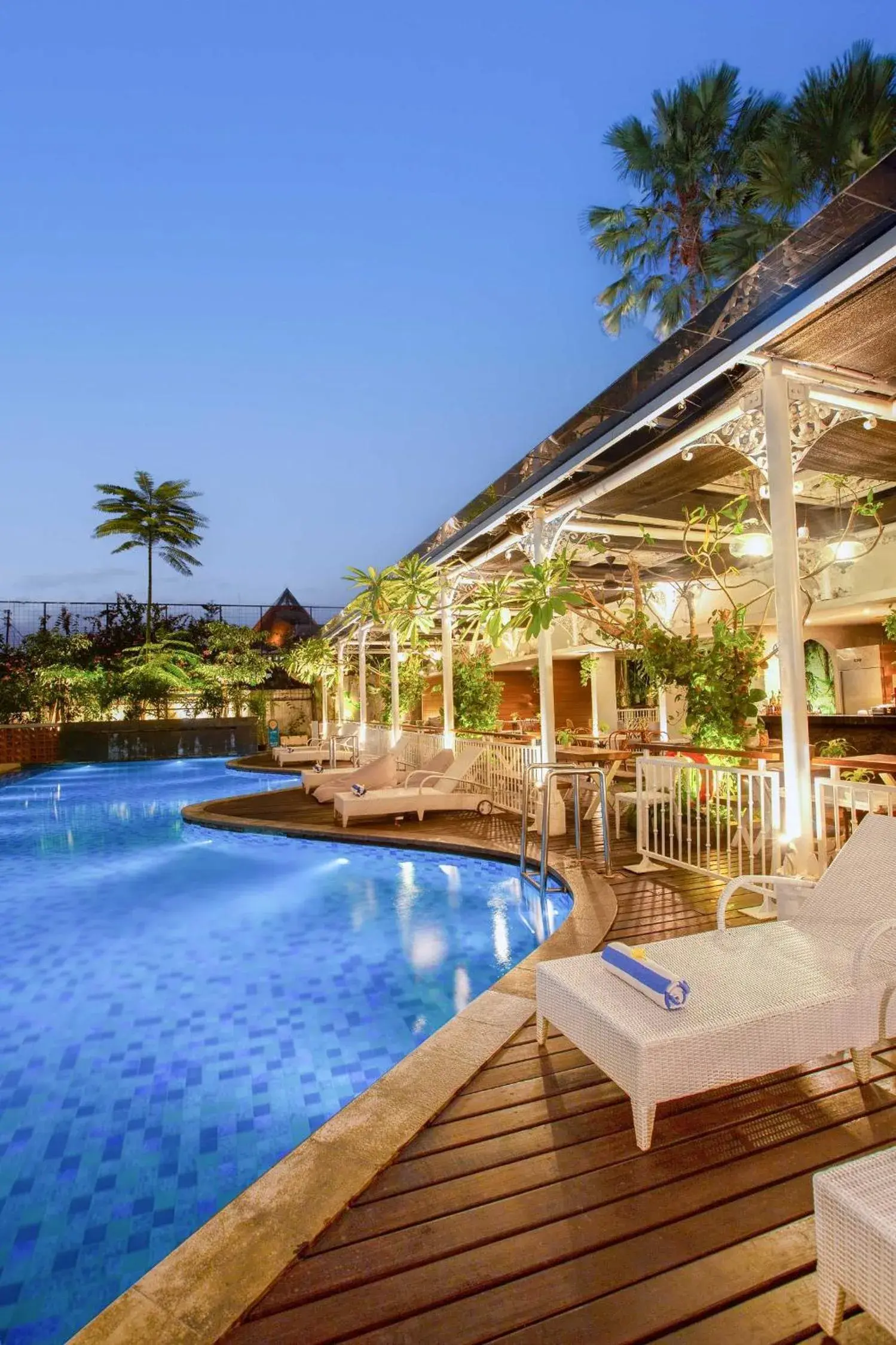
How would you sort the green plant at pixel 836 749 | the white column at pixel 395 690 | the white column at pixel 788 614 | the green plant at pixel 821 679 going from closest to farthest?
the white column at pixel 788 614
the green plant at pixel 836 749
the white column at pixel 395 690
the green plant at pixel 821 679

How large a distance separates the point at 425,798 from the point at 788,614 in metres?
5.55

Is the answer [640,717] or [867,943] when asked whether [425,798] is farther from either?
[640,717]

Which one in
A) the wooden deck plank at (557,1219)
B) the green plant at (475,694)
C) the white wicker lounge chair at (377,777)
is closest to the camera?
the wooden deck plank at (557,1219)

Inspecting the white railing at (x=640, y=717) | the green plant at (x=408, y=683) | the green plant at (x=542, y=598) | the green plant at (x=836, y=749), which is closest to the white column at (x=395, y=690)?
the green plant at (x=408, y=683)

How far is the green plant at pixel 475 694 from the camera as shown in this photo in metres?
13.4

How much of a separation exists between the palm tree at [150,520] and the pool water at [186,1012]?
1731cm

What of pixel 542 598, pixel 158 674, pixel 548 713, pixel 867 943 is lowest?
pixel 867 943

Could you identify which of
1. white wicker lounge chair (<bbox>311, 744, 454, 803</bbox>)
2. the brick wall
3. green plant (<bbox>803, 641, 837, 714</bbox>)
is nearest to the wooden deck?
Result: white wicker lounge chair (<bbox>311, 744, 454, 803</bbox>)

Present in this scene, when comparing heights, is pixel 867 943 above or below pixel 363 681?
below

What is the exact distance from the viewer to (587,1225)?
2.01 meters

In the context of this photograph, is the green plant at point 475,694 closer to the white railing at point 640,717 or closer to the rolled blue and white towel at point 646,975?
the white railing at point 640,717

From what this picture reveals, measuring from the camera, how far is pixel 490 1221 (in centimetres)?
203

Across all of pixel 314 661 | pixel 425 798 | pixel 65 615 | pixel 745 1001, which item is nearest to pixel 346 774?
pixel 425 798

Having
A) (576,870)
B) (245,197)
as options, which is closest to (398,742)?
(576,870)
